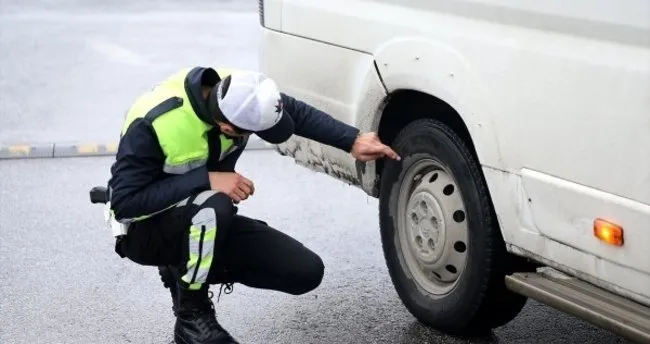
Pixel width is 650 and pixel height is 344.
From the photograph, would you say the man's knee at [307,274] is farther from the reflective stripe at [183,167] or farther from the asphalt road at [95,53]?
the asphalt road at [95,53]

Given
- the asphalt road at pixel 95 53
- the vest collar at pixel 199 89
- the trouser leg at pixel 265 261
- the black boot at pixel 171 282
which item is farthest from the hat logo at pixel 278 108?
the asphalt road at pixel 95 53

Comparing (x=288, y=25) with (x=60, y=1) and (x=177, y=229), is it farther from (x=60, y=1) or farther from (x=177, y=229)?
(x=60, y=1)

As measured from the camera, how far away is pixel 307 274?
4.43 m

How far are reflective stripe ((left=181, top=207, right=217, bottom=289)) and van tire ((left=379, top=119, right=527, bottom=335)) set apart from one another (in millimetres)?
832

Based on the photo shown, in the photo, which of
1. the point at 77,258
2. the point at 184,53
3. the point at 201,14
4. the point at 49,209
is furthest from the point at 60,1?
the point at 77,258

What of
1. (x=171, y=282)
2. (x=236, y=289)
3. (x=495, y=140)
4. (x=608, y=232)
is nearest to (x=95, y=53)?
(x=236, y=289)

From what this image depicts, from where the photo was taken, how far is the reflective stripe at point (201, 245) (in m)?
4.11

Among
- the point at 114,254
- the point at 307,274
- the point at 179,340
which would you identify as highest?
the point at 307,274

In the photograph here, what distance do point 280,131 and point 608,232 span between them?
1.31 m

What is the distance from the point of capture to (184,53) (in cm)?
1198

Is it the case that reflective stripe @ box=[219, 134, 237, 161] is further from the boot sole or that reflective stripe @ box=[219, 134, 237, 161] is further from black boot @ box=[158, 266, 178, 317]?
the boot sole

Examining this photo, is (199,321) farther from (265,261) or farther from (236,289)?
(236,289)

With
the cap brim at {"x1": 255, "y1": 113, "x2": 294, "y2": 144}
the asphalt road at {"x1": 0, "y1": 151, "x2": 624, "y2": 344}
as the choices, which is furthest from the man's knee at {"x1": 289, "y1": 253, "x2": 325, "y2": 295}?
the cap brim at {"x1": 255, "y1": 113, "x2": 294, "y2": 144}

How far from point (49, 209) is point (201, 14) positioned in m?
9.11
